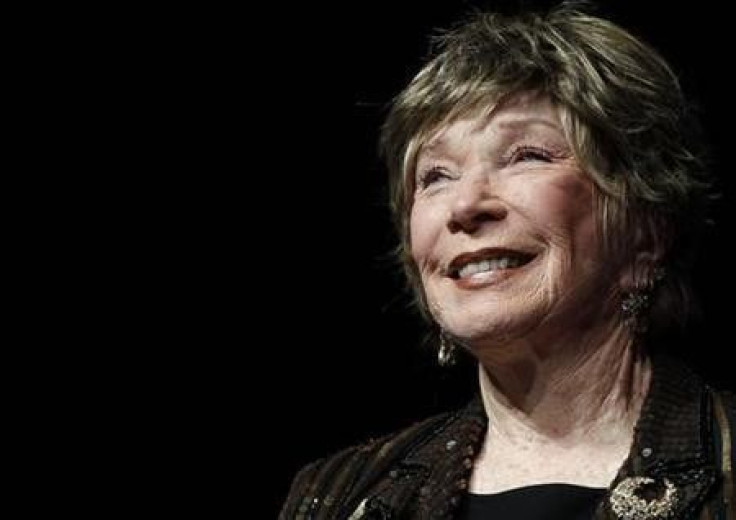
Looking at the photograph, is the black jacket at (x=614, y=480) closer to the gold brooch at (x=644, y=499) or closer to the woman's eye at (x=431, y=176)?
the gold brooch at (x=644, y=499)

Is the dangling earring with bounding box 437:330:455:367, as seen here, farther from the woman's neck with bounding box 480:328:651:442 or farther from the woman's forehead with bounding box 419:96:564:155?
the woman's forehead with bounding box 419:96:564:155

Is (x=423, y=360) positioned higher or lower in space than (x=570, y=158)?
lower

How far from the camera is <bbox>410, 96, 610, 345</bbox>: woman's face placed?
1893 mm

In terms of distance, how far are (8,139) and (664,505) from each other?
1.42 meters

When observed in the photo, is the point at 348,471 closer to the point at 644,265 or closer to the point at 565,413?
the point at 565,413

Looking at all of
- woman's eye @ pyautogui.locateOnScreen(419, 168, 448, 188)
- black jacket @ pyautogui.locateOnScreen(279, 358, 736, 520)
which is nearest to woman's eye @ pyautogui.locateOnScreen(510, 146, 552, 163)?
woman's eye @ pyautogui.locateOnScreen(419, 168, 448, 188)

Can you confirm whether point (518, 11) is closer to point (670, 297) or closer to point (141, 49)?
point (670, 297)

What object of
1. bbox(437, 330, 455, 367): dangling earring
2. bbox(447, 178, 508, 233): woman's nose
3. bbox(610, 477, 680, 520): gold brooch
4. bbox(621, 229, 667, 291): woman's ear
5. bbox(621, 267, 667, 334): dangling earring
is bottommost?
bbox(610, 477, 680, 520): gold brooch

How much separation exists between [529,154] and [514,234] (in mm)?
120

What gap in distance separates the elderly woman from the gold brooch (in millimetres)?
14

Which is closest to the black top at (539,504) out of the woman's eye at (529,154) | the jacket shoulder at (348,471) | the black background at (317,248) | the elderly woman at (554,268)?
the elderly woman at (554,268)

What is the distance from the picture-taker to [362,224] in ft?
8.63

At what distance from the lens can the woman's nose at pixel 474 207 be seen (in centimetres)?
190

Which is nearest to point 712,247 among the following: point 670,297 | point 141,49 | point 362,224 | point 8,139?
point 670,297
